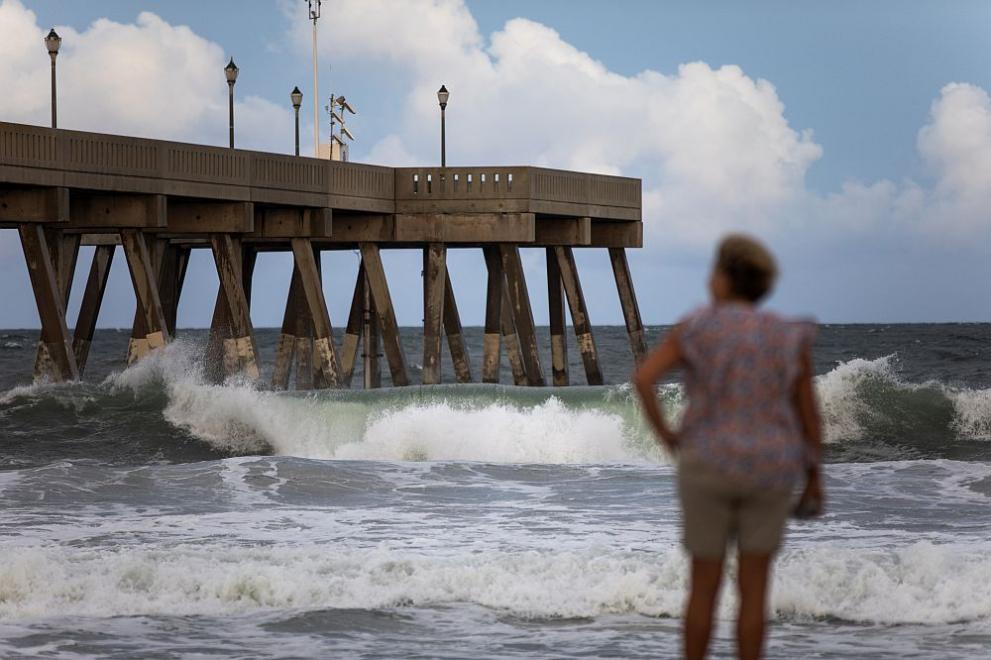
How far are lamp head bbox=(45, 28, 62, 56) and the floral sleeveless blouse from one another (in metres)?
24.3

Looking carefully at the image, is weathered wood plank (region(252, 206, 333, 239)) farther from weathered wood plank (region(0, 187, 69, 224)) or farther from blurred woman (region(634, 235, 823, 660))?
blurred woman (region(634, 235, 823, 660))

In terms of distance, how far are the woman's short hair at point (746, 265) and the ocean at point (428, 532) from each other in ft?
12.8

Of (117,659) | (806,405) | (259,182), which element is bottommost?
(117,659)

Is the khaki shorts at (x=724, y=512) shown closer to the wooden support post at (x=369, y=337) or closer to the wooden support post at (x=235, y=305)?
the wooden support post at (x=235, y=305)

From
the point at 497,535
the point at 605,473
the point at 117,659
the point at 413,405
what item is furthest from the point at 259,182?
the point at 117,659

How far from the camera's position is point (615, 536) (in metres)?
14.0

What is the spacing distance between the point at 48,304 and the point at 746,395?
20.2 metres

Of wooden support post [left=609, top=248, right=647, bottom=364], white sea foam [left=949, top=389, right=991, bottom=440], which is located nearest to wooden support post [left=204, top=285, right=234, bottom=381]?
wooden support post [left=609, top=248, right=647, bottom=364]

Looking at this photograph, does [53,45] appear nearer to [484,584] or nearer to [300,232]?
Result: [300,232]

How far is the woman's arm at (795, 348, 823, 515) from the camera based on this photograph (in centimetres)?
569

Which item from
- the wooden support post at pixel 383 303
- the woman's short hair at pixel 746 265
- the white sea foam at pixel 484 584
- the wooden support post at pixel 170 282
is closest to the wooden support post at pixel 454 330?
the wooden support post at pixel 383 303

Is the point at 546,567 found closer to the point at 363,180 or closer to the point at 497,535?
the point at 497,535

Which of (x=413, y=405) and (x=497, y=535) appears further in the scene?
(x=413, y=405)

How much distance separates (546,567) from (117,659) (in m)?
3.51
